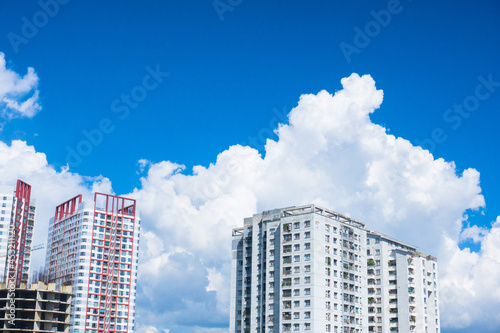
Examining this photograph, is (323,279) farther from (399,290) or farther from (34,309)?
(34,309)

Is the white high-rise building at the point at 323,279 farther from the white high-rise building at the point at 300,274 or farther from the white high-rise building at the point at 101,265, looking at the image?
the white high-rise building at the point at 101,265

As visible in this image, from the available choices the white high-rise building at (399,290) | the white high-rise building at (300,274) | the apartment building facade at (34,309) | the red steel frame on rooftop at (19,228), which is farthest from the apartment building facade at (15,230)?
the white high-rise building at (399,290)

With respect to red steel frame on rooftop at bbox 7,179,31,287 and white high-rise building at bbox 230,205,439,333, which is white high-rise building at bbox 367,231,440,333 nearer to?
white high-rise building at bbox 230,205,439,333

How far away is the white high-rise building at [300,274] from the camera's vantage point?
388 feet

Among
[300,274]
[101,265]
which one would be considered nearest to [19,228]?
[101,265]

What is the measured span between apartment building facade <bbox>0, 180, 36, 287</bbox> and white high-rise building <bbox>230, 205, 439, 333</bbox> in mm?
80452

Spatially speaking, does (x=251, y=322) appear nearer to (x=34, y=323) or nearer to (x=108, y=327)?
(x=34, y=323)

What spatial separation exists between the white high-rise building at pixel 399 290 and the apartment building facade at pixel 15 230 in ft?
326

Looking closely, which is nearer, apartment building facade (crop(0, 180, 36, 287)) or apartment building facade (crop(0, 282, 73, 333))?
apartment building facade (crop(0, 282, 73, 333))

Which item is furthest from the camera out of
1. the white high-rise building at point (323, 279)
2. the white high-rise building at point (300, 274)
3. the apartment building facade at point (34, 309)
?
the white high-rise building at point (323, 279)

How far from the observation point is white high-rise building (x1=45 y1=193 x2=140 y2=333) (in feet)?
598

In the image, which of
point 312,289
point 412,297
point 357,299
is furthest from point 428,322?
point 312,289

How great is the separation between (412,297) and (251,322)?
41.1m

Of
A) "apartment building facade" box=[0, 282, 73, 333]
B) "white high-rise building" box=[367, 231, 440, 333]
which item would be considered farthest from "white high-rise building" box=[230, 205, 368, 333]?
"apartment building facade" box=[0, 282, 73, 333]
